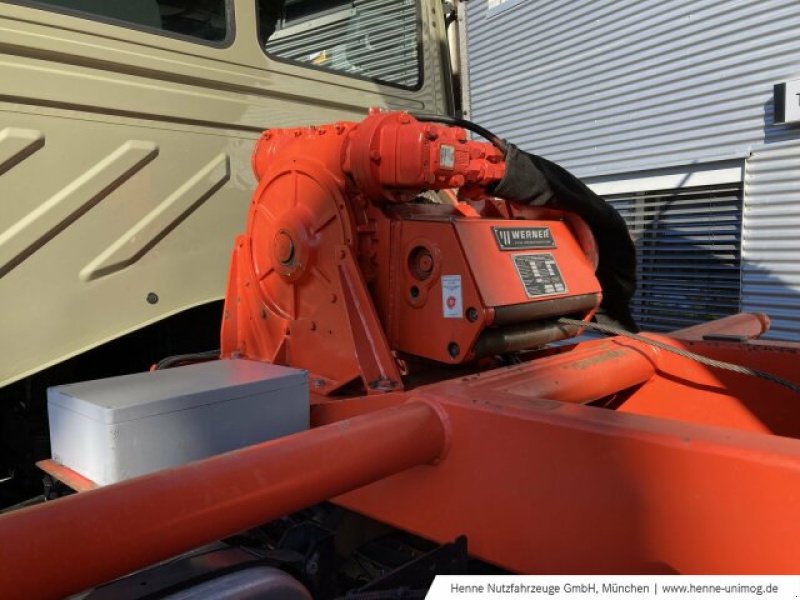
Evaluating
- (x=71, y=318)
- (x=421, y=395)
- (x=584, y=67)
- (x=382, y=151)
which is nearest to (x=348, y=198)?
(x=382, y=151)

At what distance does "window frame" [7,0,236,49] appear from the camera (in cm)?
222

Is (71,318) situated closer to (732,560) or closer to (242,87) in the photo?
(242,87)

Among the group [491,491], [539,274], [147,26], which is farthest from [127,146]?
[491,491]

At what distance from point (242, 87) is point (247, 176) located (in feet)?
1.26

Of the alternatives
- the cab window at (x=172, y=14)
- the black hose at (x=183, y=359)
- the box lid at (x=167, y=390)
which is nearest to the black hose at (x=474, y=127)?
the box lid at (x=167, y=390)

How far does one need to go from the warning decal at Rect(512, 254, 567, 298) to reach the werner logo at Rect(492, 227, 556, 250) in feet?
0.12

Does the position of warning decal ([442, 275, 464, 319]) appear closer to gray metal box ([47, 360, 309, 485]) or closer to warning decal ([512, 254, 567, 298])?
warning decal ([512, 254, 567, 298])

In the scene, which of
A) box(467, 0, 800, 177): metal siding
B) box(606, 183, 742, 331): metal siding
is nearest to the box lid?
box(606, 183, 742, 331): metal siding

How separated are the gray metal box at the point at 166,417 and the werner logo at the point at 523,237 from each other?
747 mm

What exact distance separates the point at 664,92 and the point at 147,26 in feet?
18.7

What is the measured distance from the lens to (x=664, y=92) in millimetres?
6648

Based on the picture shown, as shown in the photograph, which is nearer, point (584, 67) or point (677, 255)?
point (677, 255)

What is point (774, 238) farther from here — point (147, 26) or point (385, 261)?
point (147, 26)

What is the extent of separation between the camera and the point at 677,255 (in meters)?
6.88
